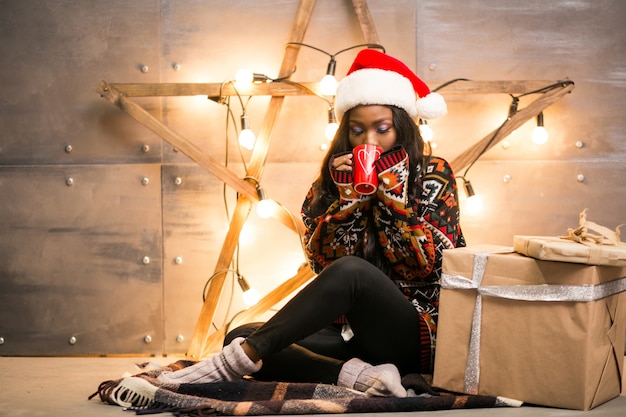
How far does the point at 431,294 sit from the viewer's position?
184cm

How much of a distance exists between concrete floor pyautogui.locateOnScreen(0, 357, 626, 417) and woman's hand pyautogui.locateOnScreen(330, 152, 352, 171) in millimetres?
601

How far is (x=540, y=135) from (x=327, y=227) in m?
0.93

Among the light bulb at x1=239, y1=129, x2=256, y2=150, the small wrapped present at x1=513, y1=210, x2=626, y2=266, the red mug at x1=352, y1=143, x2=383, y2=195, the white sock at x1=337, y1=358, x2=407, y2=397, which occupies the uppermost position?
the light bulb at x1=239, y1=129, x2=256, y2=150

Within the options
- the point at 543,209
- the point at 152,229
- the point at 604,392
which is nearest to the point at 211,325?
the point at 152,229

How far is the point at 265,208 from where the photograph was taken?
91.8 inches

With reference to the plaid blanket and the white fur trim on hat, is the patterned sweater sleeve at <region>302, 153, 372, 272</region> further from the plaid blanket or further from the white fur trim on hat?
the plaid blanket

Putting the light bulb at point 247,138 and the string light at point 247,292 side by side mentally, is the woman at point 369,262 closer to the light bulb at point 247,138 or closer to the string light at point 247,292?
the light bulb at point 247,138

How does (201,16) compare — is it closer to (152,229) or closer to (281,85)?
(281,85)

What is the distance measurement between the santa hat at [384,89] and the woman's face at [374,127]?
21mm

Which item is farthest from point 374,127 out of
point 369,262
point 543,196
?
point 543,196

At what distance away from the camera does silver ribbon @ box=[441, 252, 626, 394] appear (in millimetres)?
1506

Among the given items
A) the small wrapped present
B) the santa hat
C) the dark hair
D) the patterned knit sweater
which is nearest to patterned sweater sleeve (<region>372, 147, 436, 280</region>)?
the patterned knit sweater

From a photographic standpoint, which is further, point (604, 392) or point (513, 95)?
point (513, 95)

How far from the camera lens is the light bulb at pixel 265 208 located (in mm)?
2328
